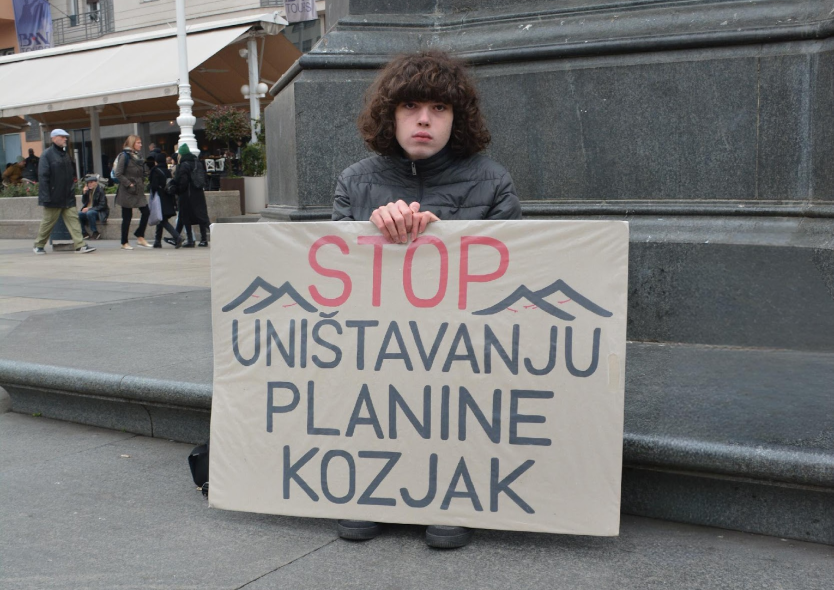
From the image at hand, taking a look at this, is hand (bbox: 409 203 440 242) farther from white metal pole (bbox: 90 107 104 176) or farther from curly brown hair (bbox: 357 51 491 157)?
white metal pole (bbox: 90 107 104 176)

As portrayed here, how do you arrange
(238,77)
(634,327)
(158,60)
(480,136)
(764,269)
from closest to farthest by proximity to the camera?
(480,136) < (764,269) < (634,327) < (158,60) < (238,77)

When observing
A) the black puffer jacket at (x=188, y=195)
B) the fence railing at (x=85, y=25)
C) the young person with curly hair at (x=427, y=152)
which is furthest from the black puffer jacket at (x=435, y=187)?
the fence railing at (x=85, y=25)

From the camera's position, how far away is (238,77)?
2270cm

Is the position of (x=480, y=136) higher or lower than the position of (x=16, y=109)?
lower

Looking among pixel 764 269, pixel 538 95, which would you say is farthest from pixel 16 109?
pixel 764 269

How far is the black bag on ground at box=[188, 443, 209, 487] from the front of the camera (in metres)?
3.35

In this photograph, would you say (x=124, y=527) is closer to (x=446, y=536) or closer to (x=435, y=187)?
(x=446, y=536)

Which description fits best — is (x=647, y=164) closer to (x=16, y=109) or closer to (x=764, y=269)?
(x=764, y=269)

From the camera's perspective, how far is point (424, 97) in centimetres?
315

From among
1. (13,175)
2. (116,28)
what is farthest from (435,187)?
(116,28)

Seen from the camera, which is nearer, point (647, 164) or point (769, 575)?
point (769, 575)

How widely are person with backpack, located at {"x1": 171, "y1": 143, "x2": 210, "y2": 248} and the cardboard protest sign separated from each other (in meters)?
11.3

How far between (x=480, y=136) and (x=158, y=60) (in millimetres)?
18705

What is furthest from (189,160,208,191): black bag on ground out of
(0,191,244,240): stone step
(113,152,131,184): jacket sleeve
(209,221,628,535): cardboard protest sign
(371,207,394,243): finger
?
(371,207,394,243): finger
